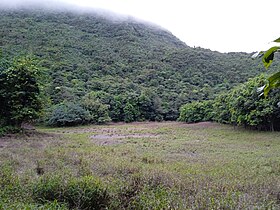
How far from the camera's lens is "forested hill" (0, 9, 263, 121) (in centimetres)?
4509

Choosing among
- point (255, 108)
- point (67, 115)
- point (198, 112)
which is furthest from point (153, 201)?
point (198, 112)

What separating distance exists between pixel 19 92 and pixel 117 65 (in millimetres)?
46864

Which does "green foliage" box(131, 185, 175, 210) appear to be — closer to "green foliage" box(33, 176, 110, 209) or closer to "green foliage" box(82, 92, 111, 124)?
"green foliage" box(33, 176, 110, 209)

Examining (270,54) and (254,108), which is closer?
(270,54)

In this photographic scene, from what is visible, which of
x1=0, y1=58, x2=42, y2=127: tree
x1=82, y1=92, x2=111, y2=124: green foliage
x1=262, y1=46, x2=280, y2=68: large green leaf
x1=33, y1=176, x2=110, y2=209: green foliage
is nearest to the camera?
x1=262, y1=46, x2=280, y2=68: large green leaf

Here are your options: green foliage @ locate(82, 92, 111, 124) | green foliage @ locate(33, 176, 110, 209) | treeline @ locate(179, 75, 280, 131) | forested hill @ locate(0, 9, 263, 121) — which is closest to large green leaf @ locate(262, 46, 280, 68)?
green foliage @ locate(33, 176, 110, 209)

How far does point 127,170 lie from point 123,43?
2824 inches

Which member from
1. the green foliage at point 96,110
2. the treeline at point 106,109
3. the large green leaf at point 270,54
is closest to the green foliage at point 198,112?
the treeline at point 106,109

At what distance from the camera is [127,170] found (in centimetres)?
642

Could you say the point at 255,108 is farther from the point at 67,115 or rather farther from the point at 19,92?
the point at 67,115

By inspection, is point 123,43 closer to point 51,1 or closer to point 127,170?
point 51,1

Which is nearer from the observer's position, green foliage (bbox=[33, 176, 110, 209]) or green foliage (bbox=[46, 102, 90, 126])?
green foliage (bbox=[33, 176, 110, 209])

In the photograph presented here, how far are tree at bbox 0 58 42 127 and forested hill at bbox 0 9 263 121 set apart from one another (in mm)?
24110

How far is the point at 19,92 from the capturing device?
14805 millimetres
